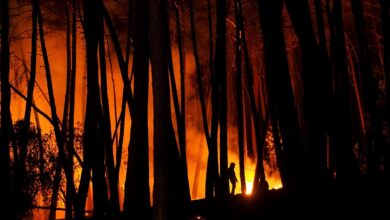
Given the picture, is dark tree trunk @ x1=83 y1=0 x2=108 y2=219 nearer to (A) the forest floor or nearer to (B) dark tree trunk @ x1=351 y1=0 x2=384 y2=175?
Answer: (A) the forest floor

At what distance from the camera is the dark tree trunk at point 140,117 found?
2.60 metres

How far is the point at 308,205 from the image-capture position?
11.8ft

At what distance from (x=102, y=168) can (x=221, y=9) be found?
5.96 ft

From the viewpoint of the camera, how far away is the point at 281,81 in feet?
11.5

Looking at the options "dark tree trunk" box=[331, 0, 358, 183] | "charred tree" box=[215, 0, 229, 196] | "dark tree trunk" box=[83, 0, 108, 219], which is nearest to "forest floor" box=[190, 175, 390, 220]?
"dark tree trunk" box=[331, 0, 358, 183]

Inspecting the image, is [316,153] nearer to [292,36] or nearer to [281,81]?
[281,81]

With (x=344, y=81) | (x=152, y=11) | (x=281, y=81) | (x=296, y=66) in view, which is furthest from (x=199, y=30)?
(x=152, y=11)

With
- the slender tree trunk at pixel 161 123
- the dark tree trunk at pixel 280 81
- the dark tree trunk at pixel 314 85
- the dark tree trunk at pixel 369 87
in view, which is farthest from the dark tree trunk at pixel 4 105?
the dark tree trunk at pixel 369 87

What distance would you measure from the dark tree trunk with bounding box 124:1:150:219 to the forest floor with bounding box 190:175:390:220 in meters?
1.06

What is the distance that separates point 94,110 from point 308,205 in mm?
1927

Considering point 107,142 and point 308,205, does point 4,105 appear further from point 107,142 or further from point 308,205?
point 308,205

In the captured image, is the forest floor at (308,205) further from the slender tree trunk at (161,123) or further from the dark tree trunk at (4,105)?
the dark tree trunk at (4,105)

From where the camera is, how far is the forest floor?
363cm

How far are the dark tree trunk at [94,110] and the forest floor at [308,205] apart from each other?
2.63 ft
